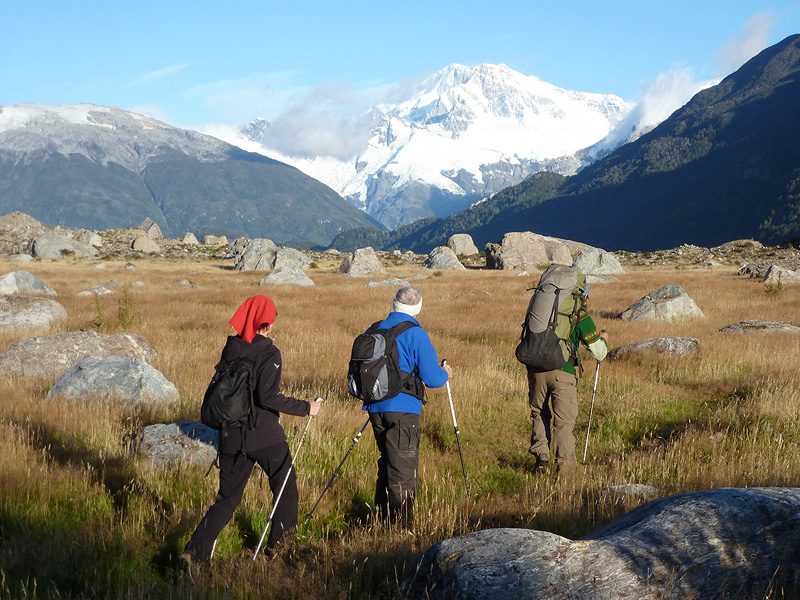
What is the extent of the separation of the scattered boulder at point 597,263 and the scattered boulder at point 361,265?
16.0 m

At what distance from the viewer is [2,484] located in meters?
4.75

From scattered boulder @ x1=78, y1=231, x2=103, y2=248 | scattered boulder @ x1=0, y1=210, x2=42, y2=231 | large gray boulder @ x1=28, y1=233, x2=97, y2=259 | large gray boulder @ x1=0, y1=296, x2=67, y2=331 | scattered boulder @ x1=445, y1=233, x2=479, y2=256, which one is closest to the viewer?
large gray boulder @ x1=0, y1=296, x2=67, y2=331

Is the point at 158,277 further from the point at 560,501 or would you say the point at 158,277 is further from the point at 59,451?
the point at 560,501

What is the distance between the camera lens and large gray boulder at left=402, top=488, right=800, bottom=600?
2715mm

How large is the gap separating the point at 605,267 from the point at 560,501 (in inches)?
1738

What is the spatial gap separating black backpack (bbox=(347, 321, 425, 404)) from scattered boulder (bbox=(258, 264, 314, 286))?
28.4 metres

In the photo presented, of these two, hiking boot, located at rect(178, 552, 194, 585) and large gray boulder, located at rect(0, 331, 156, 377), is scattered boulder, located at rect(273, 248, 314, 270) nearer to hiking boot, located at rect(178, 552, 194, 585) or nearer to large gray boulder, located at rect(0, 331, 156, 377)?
large gray boulder, located at rect(0, 331, 156, 377)

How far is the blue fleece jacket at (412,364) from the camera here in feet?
15.3

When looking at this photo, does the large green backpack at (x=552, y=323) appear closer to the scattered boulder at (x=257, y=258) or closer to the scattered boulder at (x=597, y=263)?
the scattered boulder at (x=597, y=263)

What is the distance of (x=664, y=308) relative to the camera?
667 inches

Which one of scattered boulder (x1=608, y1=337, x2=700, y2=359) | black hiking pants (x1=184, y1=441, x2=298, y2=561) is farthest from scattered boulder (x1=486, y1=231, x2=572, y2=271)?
black hiking pants (x1=184, y1=441, x2=298, y2=561)

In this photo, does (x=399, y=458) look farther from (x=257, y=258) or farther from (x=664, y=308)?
(x=257, y=258)

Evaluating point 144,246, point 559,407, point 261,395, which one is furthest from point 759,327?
point 144,246

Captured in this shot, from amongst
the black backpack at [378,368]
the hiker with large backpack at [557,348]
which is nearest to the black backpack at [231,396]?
the black backpack at [378,368]
